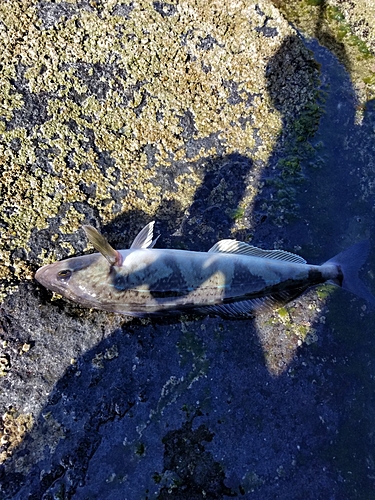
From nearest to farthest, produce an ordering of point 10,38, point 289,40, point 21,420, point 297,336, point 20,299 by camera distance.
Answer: point 21,420 → point 20,299 → point 297,336 → point 10,38 → point 289,40

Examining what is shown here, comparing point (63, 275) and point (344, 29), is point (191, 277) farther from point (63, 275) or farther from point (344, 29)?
point (344, 29)

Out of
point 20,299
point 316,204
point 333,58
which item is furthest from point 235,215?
point 333,58

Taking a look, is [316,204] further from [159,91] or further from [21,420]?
[21,420]

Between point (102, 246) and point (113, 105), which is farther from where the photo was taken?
point (113, 105)

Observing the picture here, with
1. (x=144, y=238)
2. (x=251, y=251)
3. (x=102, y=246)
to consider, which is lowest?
(x=251, y=251)

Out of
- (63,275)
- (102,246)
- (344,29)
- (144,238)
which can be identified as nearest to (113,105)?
(144,238)

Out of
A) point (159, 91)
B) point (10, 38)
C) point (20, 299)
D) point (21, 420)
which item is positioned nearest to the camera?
point (21, 420)

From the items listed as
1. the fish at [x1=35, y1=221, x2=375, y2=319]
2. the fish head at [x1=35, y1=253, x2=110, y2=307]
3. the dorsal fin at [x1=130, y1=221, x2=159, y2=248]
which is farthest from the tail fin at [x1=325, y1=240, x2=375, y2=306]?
the fish head at [x1=35, y1=253, x2=110, y2=307]

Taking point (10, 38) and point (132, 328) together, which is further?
point (10, 38)
